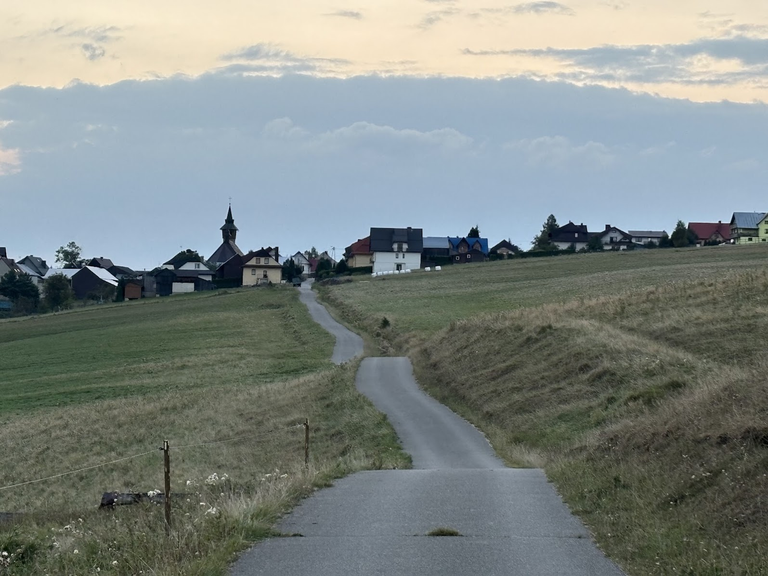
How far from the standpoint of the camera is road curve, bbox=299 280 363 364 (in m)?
53.0

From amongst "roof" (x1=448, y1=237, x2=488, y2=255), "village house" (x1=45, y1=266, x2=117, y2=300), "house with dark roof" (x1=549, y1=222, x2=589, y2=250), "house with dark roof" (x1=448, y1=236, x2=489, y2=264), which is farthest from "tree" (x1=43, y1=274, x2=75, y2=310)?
"house with dark roof" (x1=549, y1=222, x2=589, y2=250)

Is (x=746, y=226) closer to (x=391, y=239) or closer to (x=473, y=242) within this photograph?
(x=473, y=242)

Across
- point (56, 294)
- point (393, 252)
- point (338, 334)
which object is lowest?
point (338, 334)

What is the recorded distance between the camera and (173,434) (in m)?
29.7

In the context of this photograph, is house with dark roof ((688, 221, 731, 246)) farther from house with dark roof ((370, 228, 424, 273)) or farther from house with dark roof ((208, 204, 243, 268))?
house with dark roof ((208, 204, 243, 268))

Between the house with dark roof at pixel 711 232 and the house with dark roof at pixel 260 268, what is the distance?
77.6 m

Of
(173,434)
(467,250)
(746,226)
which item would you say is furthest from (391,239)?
(173,434)

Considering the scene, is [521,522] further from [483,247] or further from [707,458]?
[483,247]

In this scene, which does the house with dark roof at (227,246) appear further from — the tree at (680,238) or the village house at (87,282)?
the tree at (680,238)

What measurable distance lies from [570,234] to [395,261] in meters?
59.4

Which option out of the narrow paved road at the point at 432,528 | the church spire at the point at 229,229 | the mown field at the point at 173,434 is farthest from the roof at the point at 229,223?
the narrow paved road at the point at 432,528

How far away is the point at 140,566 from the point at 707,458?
7501 mm

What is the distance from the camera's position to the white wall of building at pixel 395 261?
141 metres

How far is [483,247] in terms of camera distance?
168375 mm
